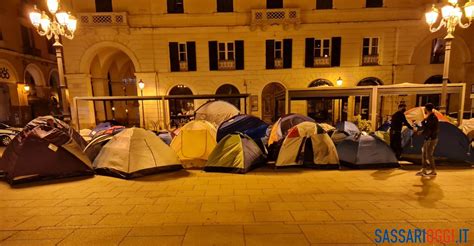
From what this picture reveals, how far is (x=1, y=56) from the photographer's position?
17766 millimetres

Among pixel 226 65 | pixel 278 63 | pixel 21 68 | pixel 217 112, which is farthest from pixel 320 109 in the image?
pixel 21 68

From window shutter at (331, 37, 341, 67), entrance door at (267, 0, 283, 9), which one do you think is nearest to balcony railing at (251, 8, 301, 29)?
entrance door at (267, 0, 283, 9)

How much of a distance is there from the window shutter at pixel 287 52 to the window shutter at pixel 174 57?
7.90 meters

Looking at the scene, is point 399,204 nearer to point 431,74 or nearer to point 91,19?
point 431,74

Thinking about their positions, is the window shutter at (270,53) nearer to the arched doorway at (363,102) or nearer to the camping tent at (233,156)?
the arched doorway at (363,102)

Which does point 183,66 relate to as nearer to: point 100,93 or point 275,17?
point 100,93

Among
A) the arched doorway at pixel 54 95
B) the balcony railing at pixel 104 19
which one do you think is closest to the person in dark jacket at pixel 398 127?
the balcony railing at pixel 104 19

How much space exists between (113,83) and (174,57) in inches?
351

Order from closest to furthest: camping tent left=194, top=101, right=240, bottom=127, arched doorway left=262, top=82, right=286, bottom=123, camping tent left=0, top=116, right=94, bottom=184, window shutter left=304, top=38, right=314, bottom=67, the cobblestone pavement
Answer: the cobblestone pavement → camping tent left=0, top=116, right=94, bottom=184 → camping tent left=194, top=101, right=240, bottom=127 → window shutter left=304, top=38, right=314, bottom=67 → arched doorway left=262, top=82, right=286, bottom=123

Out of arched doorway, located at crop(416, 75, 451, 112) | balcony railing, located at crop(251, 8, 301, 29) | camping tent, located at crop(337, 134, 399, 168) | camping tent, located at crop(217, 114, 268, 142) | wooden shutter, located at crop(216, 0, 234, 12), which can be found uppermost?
wooden shutter, located at crop(216, 0, 234, 12)

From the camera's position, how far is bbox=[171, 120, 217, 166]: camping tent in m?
7.09

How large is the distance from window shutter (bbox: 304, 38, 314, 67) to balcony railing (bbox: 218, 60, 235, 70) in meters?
5.37

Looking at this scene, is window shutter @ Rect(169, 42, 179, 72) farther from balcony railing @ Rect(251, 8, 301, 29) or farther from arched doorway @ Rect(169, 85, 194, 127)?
balcony railing @ Rect(251, 8, 301, 29)

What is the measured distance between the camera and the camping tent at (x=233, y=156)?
6.44 metres
